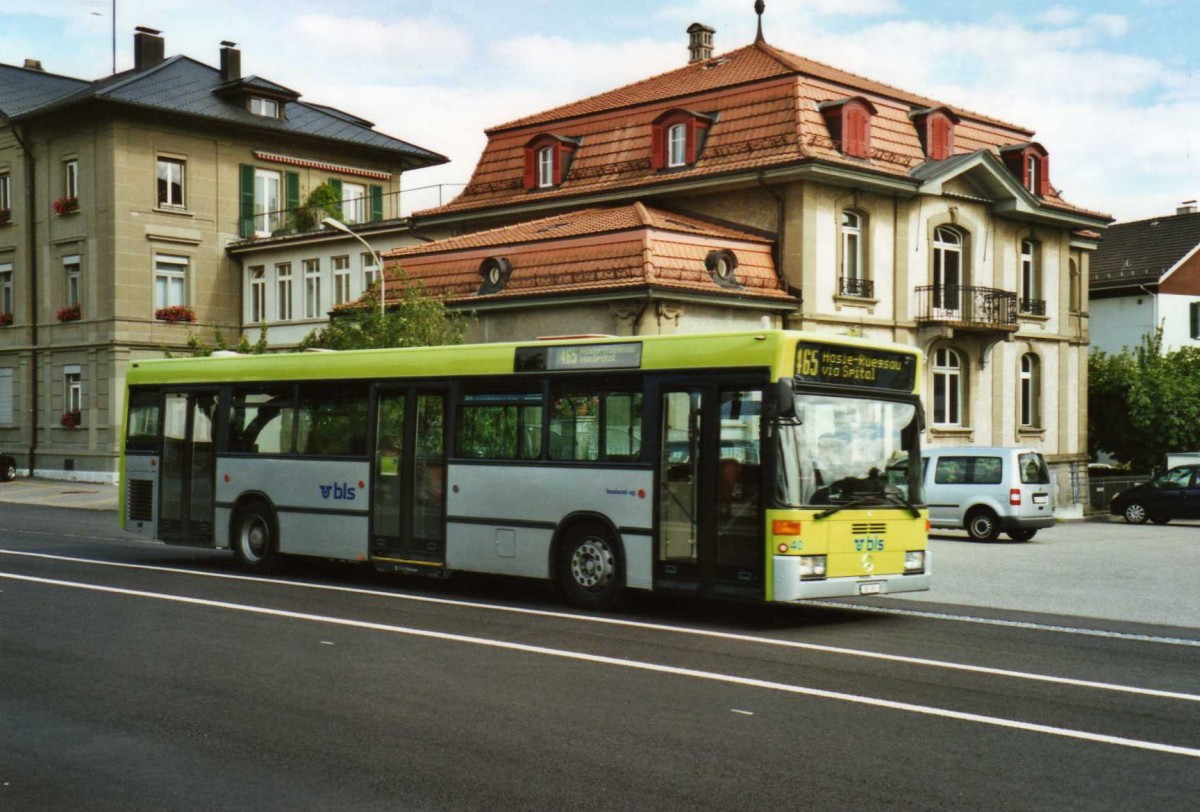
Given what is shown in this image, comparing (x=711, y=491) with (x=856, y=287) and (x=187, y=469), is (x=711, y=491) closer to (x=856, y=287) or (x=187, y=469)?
(x=187, y=469)

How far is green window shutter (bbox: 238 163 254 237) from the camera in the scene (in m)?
48.4

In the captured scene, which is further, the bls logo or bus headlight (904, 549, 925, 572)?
the bls logo

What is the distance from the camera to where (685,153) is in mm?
34594

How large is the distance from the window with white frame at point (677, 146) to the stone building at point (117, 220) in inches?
551

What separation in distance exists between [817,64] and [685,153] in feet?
19.0

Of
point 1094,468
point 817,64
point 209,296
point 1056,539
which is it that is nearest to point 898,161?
point 817,64

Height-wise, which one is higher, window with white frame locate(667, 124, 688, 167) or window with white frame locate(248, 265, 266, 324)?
window with white frame locate(667, 124, 688, 167)

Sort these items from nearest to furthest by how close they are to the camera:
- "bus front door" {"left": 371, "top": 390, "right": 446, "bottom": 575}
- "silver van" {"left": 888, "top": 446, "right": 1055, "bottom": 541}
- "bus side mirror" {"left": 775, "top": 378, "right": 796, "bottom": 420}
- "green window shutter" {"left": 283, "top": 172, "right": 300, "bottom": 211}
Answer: "bus side mirror" {"left": 775, "top": 378, "right": 796, "bottom": 420}
"bus front door" {"left": 371, "top": 390, "right": 446, "bottom": 575}
"silver van" {"left": 888, "top": 446, "right": 1055, "bottom": 541}
"green window shutter" {"left": 283, "top": 172, "right": 300, "bottom": 211}

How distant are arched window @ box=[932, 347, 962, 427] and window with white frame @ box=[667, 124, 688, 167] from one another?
29.0 feet

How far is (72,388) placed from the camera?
152 feet

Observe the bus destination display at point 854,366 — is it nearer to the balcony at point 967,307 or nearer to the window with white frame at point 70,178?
the balcony at point 967,307

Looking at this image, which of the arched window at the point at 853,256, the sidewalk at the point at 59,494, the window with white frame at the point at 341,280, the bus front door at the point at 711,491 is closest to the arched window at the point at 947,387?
the arched window at the point at 853,256

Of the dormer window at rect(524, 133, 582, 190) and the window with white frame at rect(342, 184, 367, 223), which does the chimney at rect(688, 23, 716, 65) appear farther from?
the window with white frame at rect(342, 184, 367, 223)

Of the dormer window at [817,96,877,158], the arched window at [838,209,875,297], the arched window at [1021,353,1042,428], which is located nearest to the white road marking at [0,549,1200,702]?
the arched window at [838,209,875,297]
